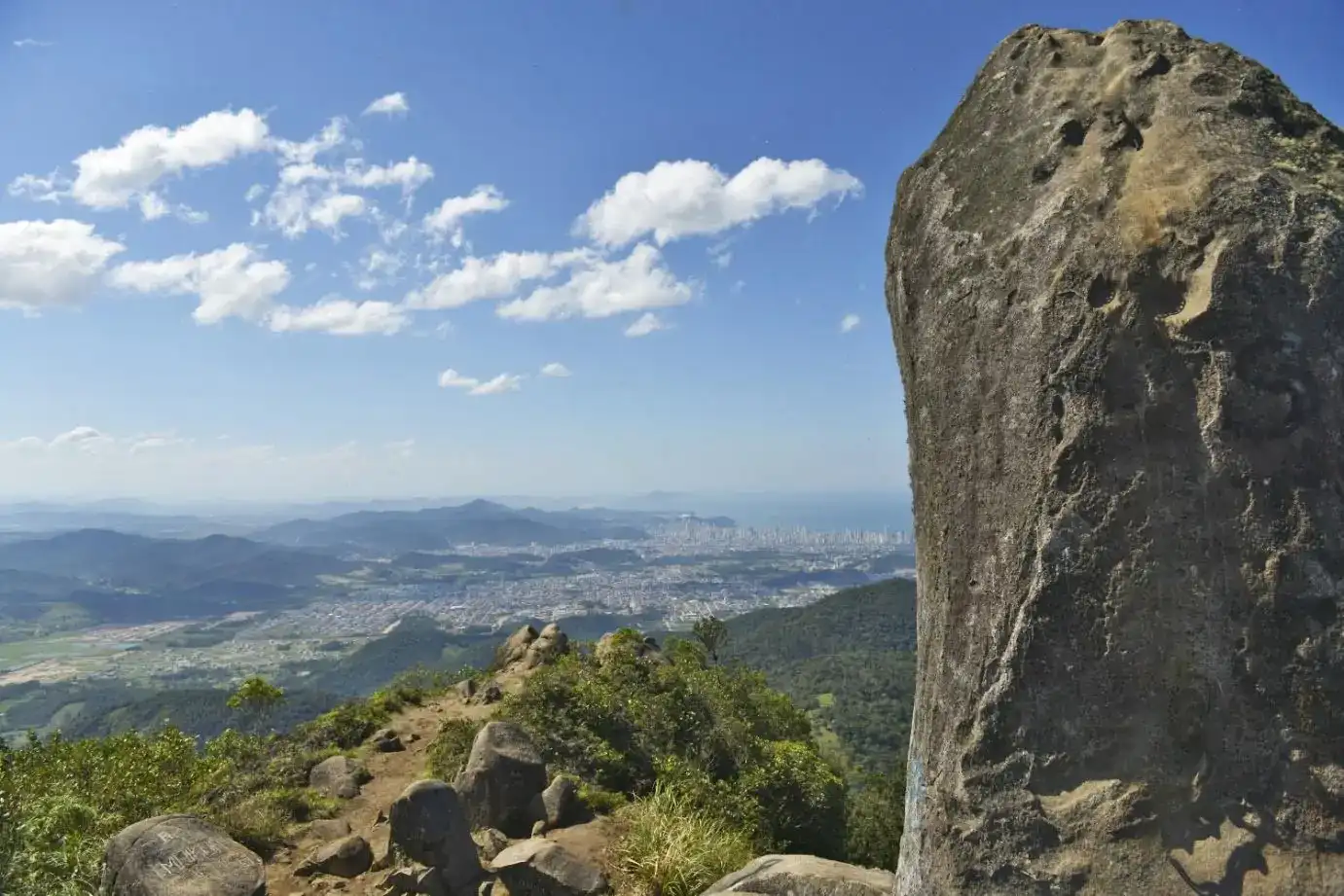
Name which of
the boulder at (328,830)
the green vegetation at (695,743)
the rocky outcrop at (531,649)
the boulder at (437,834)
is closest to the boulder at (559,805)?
the green vegetation at (695,743)

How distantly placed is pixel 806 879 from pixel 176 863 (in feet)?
22.4

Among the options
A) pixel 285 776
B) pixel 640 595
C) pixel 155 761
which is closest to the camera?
pixel 155 761

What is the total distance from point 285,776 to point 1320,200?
58.7 feet

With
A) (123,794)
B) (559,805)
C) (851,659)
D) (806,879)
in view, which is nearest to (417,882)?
(559,805)

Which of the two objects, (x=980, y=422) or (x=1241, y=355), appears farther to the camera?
(x=980, y=422)

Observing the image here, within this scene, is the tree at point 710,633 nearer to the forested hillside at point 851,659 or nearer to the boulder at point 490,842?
the forested hillside at point 851,659

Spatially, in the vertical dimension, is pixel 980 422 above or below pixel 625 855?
above

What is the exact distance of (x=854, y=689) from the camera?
194 ft

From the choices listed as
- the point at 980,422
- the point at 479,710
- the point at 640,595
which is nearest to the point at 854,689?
the point at 479,710

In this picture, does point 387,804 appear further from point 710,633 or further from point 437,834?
point 710,633

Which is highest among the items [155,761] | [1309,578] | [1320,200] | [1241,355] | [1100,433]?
[1320,200]

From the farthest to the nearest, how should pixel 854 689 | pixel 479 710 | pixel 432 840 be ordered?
1. pixel 854 689
2. pixel 479 710
3. pixel 432 840

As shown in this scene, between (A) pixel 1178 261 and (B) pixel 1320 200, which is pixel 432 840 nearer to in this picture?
(A) pixel 1178 261

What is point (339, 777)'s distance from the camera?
15.6 m
